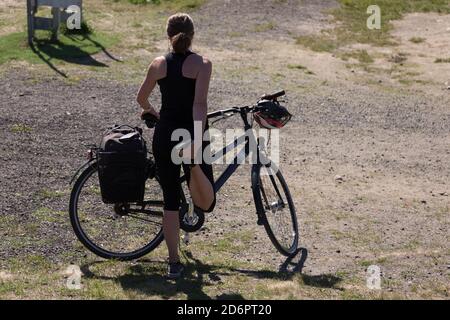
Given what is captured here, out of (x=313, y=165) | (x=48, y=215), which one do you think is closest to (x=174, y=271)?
(x=48, y=215)

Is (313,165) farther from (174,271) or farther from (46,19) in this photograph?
(46,19)

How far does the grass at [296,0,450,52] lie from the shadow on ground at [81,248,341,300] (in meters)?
10.6

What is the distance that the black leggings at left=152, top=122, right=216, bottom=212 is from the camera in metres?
6.00

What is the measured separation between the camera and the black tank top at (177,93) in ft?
19.2

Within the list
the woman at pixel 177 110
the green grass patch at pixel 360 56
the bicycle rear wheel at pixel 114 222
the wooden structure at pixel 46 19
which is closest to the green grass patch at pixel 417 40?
the green grass patch at pixel 360 56

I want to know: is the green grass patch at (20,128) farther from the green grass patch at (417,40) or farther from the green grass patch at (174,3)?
the green grass patch at (417,40)

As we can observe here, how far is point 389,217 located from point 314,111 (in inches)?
172

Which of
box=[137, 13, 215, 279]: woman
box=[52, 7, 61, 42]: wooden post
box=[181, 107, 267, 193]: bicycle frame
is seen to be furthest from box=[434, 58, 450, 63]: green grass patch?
box=[137, 13, 215, 279]: woman

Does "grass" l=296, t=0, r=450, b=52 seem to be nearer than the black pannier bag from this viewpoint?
No

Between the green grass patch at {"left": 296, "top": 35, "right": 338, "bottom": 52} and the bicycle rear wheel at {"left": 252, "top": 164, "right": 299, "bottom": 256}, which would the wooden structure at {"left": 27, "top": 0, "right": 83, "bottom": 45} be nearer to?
the green grass patch at {"left": 296, "top": 35, "right": 338, "bottom": 52}

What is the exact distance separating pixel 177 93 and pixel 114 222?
1.87 metres

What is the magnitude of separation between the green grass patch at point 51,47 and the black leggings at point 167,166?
8576 mm

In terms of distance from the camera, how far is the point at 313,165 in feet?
32.2

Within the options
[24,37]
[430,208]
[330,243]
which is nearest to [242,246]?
[330,243]
